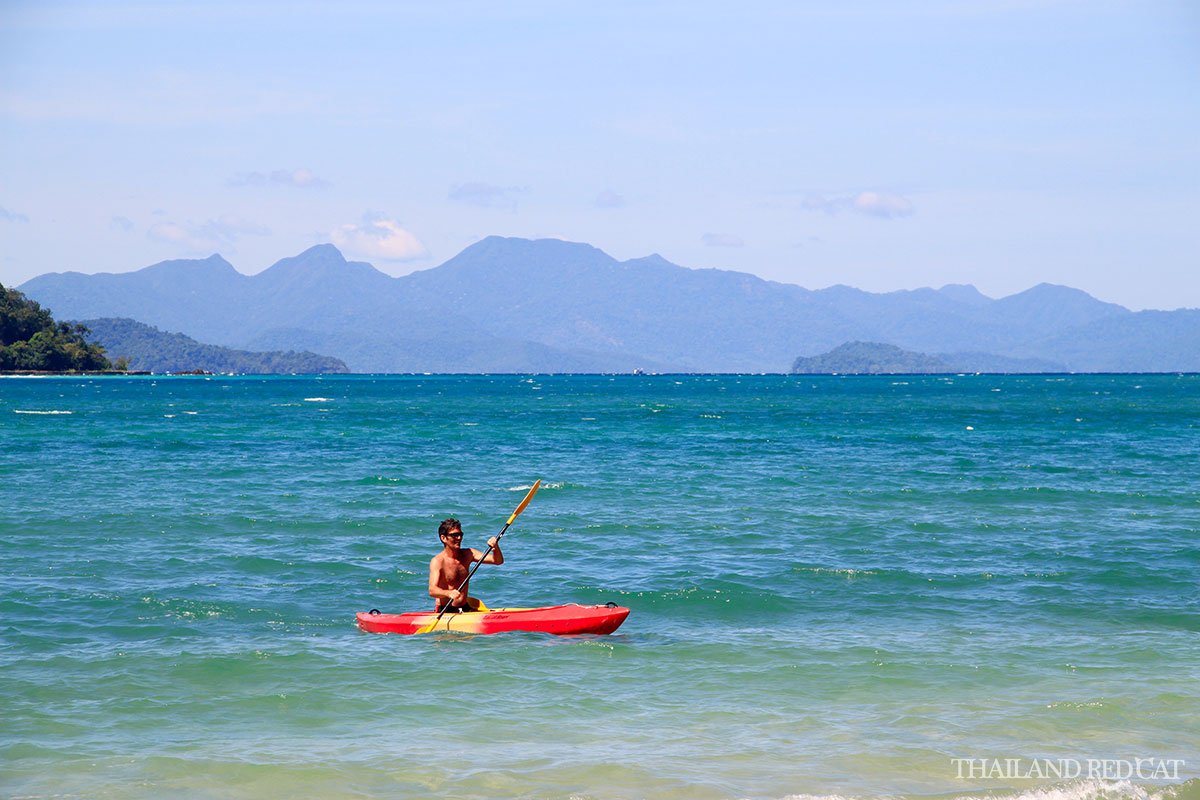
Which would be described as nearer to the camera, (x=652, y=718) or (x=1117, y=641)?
(x=652, y=718)

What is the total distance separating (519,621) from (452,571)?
4.25 ft

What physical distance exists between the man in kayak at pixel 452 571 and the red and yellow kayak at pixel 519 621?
0.92ft

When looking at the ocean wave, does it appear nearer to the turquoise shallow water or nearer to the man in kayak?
the turquoise shallow water

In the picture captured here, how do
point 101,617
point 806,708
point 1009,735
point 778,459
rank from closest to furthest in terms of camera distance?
point 1009,735, point 806,708, point 101,617, point 778,459

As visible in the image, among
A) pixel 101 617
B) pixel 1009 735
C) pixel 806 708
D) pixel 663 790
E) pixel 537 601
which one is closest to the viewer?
pixel 663 790

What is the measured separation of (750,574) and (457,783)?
1105 centimetres

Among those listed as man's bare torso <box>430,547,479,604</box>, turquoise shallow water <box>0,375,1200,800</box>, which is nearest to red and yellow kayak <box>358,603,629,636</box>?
turquoise shallow water <box>0,375,1200,800</box>

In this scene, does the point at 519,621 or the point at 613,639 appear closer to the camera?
the point at 613,639

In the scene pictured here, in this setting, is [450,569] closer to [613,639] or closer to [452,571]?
[452,571]

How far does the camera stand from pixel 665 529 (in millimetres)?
27156

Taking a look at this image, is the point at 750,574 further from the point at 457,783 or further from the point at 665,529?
the point at 457,783

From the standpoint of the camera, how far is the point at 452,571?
1730 cm

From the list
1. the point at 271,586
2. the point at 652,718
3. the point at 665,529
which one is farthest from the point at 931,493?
the point at 652,718

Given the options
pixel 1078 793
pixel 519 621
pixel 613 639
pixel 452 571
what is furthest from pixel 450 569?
pixel 1078 793
